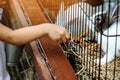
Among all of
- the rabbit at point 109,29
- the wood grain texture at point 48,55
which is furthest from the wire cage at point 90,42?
the wood grain texture at point 48,55

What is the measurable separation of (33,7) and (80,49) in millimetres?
439

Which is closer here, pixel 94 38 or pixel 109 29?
pixel 109 29

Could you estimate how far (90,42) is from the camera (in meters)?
2.12

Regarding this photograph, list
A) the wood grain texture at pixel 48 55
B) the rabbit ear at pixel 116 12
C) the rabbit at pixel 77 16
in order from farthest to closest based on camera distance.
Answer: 1. the rabbit at pixel 77 16
2. the rabbit ear at pixel 116 12
3. the wood grain texture at pixel 48 55

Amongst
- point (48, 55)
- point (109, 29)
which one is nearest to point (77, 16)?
point (109, 29)

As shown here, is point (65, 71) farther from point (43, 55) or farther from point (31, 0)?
point (31, 0)

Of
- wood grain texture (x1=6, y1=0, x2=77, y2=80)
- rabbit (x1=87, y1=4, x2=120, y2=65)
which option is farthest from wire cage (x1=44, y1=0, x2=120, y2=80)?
wood grain texture (x1=6, y1=0, x2=77, y2=80)

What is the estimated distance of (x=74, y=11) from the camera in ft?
7.04

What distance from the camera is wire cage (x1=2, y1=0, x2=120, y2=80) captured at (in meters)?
1.79

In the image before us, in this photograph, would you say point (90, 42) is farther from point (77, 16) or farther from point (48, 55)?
point (48, 55)

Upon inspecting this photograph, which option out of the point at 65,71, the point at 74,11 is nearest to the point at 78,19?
the point at 74,11

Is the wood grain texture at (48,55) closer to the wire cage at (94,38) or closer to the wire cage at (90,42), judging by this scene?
the wire cage at (90,42)

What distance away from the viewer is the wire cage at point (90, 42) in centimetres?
179

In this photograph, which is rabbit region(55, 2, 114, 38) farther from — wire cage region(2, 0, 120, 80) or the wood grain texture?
the wood grain texture
